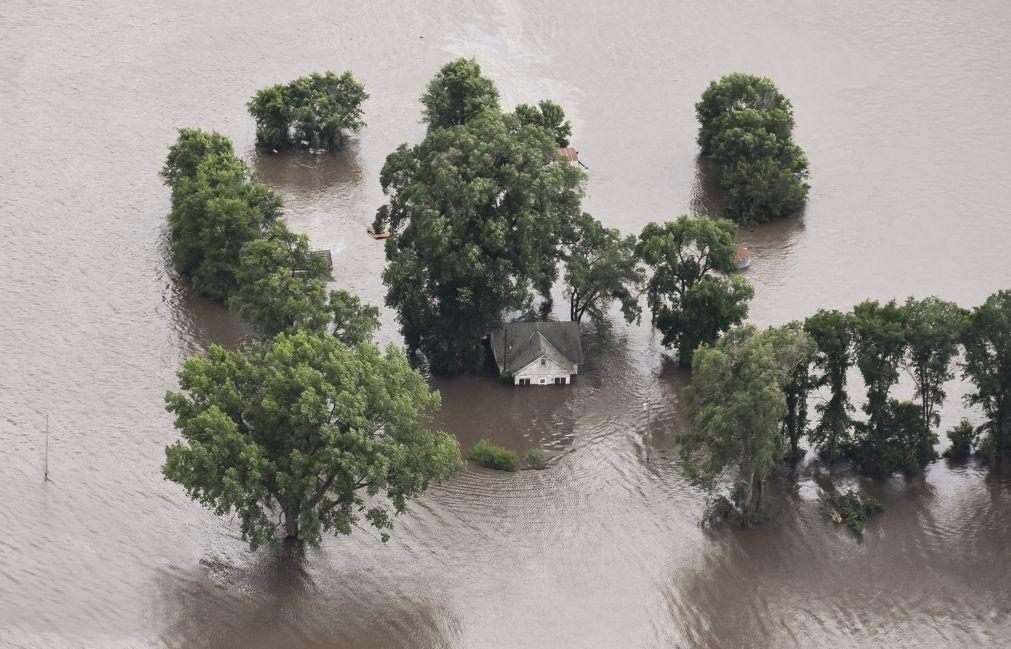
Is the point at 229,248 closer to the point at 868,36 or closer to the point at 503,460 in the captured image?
the point at 503,460

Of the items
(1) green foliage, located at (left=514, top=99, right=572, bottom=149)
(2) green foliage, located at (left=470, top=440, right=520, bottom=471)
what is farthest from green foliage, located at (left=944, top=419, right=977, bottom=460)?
(1) green foliage, located at (left=514, top=99, right=572, bottom=149)

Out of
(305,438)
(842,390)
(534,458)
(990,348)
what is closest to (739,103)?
(842,390)

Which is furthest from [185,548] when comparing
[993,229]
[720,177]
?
[993,229]

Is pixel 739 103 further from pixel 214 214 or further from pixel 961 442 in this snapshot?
pixel 214 214

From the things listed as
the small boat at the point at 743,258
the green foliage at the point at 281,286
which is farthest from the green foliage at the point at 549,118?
the green foliage at the point at 281,286

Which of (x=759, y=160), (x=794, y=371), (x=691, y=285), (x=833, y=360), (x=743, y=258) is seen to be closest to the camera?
(x=794, y=371)
